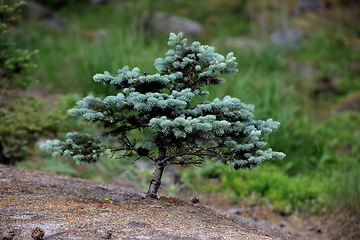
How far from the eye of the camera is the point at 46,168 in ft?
20.1

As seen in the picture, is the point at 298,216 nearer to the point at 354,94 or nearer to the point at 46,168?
the point at 46,168

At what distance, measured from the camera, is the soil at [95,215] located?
9.14 ft

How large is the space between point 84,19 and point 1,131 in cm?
1133

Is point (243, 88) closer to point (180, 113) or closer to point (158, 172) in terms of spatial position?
point (158, 172)

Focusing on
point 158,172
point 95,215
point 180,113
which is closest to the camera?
point 95,215

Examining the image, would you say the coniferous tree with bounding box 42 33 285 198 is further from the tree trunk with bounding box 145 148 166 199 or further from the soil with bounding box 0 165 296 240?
the soil with bounding box 0 165 296 240

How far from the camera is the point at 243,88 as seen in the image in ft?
26.4

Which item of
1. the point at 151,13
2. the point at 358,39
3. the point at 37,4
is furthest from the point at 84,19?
the point at 358,39

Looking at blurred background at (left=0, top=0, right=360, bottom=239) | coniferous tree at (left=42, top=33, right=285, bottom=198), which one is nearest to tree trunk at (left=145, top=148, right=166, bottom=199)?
coniferous tree at (left=42, top=33, right=285, bottom=198)

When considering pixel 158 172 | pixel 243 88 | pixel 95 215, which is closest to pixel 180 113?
pixel 158 172

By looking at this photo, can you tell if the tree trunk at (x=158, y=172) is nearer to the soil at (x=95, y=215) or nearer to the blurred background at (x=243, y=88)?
the soil at (x=95, y=215)

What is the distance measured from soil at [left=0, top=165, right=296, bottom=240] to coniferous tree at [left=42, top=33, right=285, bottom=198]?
357 mm

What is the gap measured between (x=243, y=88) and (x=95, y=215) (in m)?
5.38

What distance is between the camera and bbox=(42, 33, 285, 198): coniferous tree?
3213 millimetres
